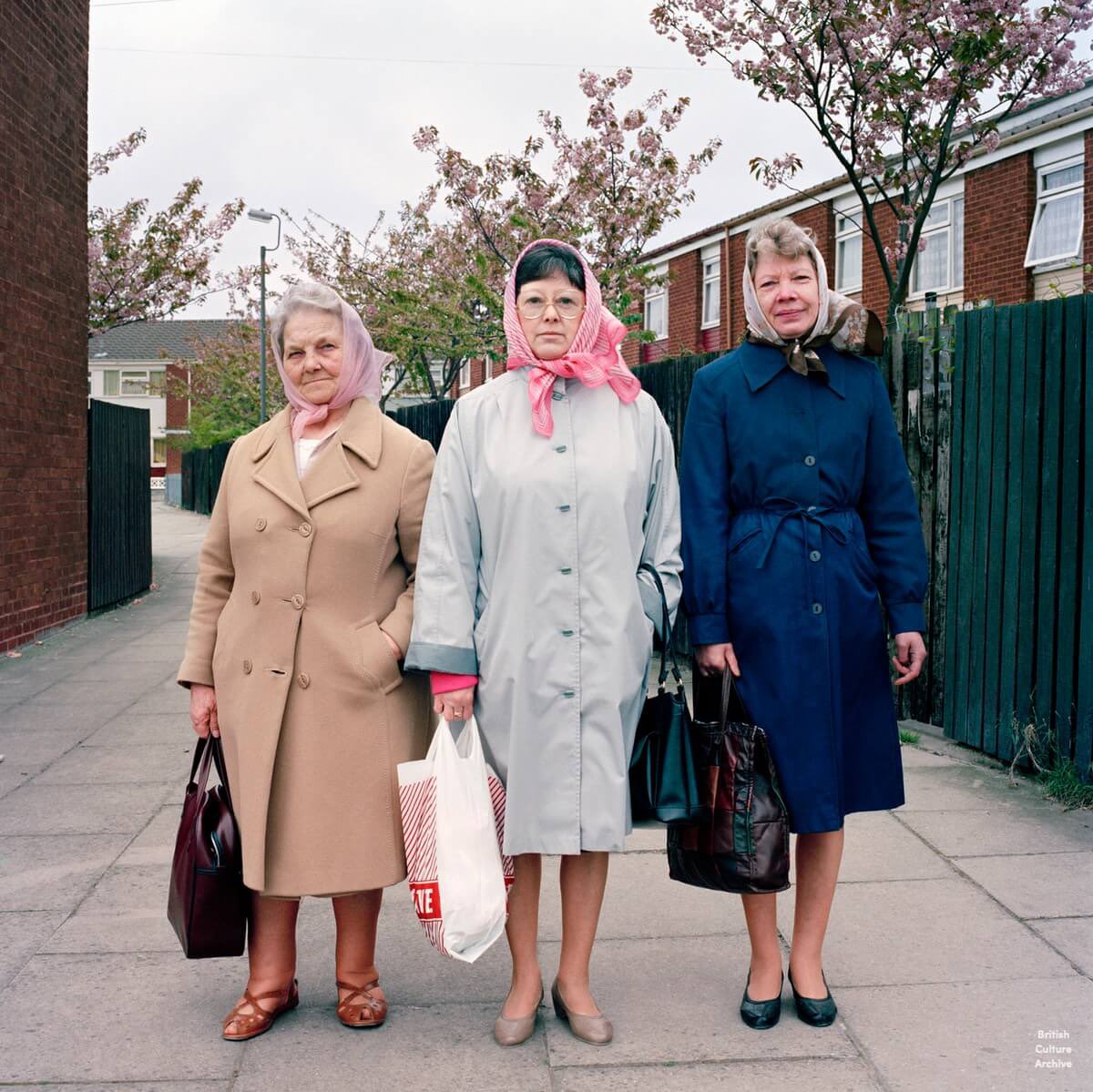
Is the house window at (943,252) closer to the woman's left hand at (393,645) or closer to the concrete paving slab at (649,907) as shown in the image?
the concrete paving slab at (649,907)

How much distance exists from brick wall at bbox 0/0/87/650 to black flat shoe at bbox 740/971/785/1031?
25.6 ft

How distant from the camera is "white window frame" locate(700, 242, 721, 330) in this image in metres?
26.9

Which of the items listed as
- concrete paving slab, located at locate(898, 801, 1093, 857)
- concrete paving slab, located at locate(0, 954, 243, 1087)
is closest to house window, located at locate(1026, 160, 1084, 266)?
concrete paving slab, located at locate(898, 801, 1093, 857)

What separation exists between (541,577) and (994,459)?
3557 mm

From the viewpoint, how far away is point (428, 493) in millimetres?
3352

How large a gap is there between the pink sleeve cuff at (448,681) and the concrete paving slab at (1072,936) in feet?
6.53

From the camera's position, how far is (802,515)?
3.33m

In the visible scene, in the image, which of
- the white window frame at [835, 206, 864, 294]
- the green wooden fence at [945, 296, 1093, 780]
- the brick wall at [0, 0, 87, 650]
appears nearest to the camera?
the green wooden fence at [945, 296, 1093, 780]

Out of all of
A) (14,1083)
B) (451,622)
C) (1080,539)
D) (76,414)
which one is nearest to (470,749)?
(451,622)

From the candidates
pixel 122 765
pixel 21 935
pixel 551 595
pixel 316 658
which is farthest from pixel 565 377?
pixel 122 765

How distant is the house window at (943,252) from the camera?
19516mm

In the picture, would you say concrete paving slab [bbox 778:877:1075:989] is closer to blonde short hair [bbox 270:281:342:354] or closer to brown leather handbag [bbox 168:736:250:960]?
brown leather handbag [bbox 168:736:250:960]

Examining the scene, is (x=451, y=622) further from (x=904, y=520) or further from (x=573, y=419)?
(x=904, y=520)

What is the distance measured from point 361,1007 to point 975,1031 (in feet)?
5.24
